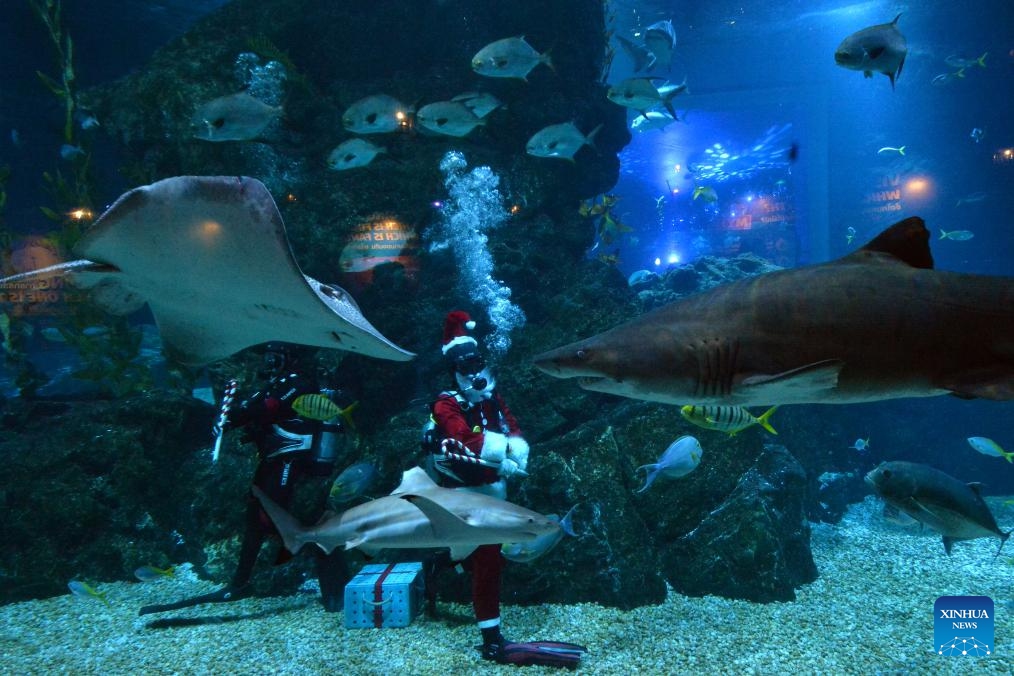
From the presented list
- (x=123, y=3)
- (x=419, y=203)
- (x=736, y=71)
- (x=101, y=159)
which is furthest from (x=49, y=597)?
(x=736, y=71)

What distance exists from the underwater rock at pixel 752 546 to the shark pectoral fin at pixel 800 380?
4.03 meters

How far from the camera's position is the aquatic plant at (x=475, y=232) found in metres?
8.41

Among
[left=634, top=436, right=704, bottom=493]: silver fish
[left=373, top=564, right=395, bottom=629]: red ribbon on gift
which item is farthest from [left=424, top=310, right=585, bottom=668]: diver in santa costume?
[left=634, top=436, right=704, bottom=493]: silver fish

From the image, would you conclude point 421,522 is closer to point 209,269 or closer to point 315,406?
point 209,269

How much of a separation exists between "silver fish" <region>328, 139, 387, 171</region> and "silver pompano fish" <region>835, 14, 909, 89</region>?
5046 millimetres

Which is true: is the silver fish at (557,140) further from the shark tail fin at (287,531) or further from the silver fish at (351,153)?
the shark tail fin at (287,531)

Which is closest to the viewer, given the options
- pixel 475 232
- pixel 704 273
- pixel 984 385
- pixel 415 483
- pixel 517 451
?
pixel 984 385

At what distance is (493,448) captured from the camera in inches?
142

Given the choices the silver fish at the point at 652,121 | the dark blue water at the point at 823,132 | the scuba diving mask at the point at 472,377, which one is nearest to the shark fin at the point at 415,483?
the scuba diving mask at the point at 472,377

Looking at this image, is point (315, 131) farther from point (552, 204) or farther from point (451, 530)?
point (451, 530)

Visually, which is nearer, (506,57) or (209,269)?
(209,269)

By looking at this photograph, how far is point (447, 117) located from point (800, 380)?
5611mm

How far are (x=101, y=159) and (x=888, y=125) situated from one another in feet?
106

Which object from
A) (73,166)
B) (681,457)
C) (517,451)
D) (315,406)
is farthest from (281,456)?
(73,166)
